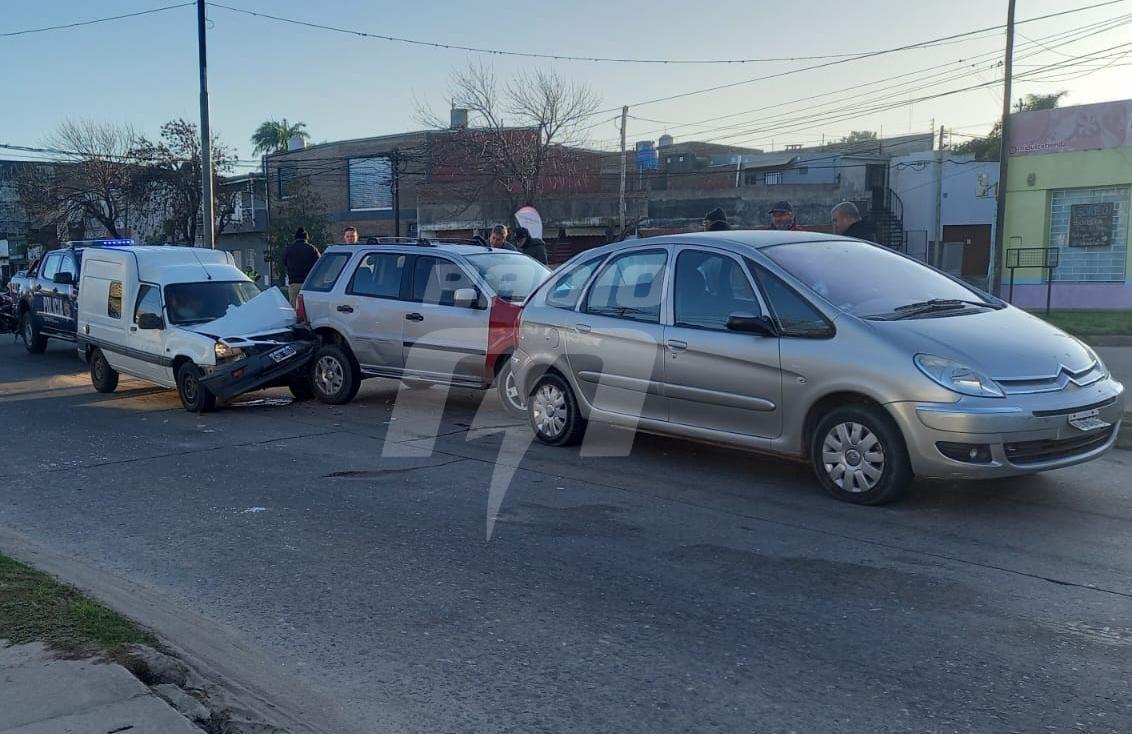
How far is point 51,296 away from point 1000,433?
15714 mm

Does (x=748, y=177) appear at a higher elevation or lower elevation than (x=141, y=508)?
higher

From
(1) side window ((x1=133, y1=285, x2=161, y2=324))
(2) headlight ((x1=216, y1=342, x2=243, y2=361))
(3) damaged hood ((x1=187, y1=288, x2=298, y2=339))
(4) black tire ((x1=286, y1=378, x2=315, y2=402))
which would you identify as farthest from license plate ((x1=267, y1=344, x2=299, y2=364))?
(1) side window ((x1=133, y1=285, x2=161, y2=324))

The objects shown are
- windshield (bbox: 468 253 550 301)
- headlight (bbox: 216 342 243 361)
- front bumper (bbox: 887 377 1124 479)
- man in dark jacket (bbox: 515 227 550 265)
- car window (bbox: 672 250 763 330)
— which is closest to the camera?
front bumper (bbox: 887 377 1124 479)

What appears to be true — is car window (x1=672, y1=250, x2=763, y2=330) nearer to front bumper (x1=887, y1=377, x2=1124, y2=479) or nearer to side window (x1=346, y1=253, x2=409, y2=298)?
front bumper (x1=887, y1=377, x2=1124, y2=479)

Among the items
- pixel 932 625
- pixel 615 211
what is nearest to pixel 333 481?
pixel 932 625

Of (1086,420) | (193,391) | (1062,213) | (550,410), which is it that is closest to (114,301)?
(193,391)

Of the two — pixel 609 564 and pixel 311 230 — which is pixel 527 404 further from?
pixel 311 230

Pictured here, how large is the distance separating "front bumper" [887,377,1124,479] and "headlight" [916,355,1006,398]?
6 centimetres

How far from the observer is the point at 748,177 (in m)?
48.6

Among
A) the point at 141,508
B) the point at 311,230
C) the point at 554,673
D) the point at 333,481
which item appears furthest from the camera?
the point at 311,230

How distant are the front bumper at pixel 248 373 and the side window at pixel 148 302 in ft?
4.78

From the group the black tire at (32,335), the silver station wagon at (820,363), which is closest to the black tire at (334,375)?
the silver station wagon at (820,363)

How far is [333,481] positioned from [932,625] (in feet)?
15.7

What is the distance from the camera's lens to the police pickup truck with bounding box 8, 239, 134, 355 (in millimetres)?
16125
